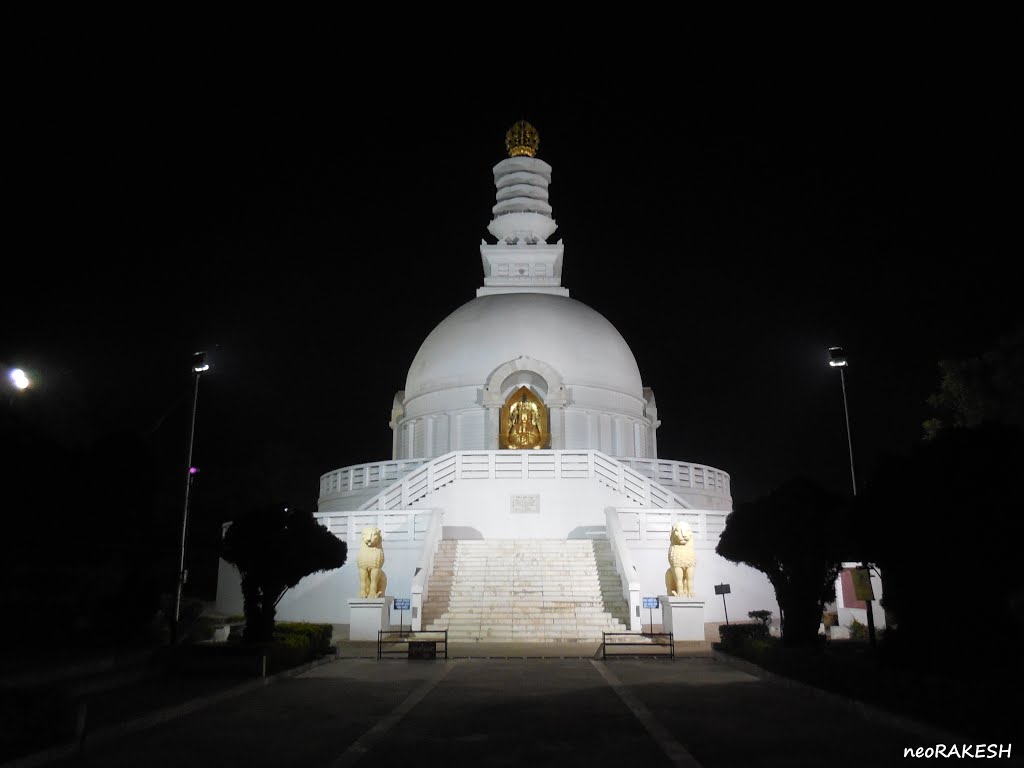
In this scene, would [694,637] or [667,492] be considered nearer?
Result: [694,637]

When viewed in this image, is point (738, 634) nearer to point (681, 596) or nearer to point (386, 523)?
point (681, 596)

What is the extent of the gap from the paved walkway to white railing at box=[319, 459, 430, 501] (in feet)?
62.5

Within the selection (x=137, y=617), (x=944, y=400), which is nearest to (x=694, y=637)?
(x=137, y=617)

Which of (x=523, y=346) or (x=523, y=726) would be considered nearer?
(x=523, y=726)

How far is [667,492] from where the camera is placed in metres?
30.6

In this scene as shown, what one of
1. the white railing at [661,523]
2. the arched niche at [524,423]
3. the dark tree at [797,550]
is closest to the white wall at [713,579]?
the white railing at [661,523]

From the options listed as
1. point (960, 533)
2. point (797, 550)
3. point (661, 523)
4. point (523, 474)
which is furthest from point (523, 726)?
point (523, 474)

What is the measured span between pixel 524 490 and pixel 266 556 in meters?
13.4

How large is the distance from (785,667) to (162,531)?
36.4 m

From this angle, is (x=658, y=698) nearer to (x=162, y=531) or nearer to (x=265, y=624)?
(x=265, y=624)

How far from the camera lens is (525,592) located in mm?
25203

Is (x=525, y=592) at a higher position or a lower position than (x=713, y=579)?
lower

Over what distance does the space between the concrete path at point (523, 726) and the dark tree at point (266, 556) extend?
8.74 feet

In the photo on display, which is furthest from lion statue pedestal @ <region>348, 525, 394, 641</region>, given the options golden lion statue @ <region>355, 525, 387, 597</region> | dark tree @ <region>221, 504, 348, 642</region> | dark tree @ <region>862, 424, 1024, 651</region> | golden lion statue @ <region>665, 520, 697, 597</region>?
dark tree @ <region>862, 424, 1024, 651</region>
